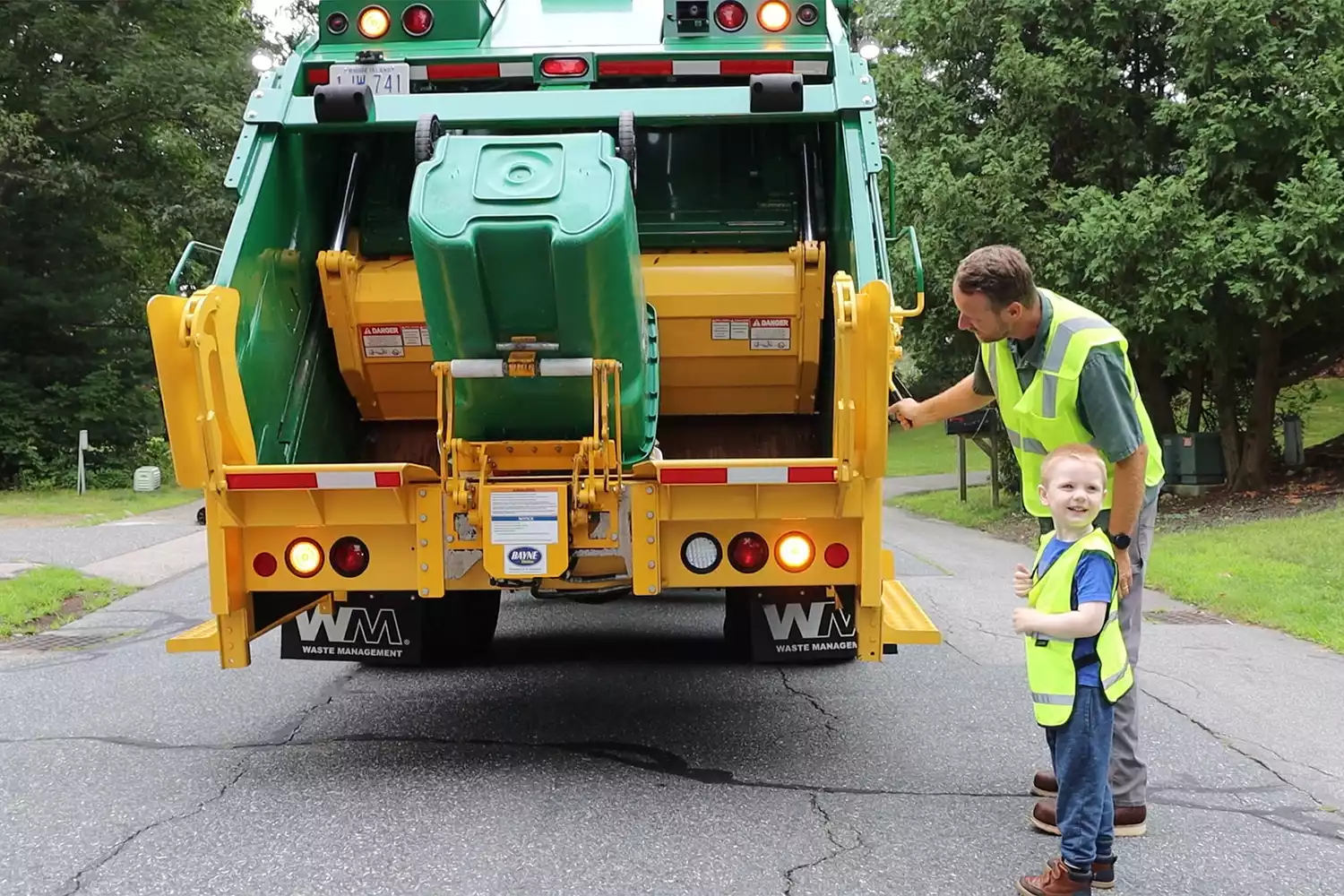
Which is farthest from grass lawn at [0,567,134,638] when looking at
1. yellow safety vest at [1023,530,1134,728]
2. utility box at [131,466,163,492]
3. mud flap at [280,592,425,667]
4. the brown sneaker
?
utility box at [131,466,163,492]

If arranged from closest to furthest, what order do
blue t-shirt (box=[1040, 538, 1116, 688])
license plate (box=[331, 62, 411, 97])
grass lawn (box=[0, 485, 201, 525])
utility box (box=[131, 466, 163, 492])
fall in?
1. blue t-shirt (box=[1040, 538, 1116, 688])
2. license plate (box=[331, 62, 411, 97])
3. grass lawn (box=[0, 485, 201, 525])
4. utility box (box=[131, 466, 163, 492])

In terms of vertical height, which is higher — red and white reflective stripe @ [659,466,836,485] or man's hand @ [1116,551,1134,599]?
red and white reflective stripe @ [659,466,836,485]

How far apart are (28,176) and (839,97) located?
60.4 feet

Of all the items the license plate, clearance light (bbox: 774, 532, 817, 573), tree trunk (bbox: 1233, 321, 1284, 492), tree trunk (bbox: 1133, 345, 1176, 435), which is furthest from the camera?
tree trunk (bbox: 1133, 345, 1176, 435)

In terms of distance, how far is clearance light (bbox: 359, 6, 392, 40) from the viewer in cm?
496

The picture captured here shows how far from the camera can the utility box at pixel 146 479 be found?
19.2 metres

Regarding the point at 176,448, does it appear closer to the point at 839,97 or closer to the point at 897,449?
the point at 839,97

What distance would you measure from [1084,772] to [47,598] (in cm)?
745

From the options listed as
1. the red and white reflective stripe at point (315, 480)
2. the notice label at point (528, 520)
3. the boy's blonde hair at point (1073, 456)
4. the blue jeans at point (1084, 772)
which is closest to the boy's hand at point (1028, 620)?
the blue jeans at point (1084, 772)

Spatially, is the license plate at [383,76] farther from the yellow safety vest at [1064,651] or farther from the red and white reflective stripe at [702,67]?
the yellow safety vest at [1064,651]

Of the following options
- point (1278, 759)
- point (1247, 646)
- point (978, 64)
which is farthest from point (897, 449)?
point (1278, 759)

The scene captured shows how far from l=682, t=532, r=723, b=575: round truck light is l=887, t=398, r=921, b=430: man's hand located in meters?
0.73

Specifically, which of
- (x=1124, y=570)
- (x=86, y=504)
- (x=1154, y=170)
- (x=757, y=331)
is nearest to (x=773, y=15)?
(x=757, y=331)

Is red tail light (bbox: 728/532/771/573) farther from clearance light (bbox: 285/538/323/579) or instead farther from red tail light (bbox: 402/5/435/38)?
red tail light (bbox: 402/5/435/38)
